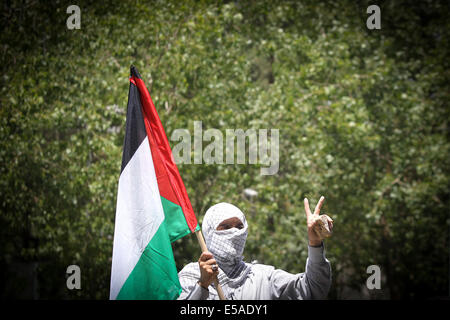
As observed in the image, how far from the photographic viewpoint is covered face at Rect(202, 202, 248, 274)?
245 cm

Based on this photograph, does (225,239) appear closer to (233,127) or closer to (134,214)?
(134,214)

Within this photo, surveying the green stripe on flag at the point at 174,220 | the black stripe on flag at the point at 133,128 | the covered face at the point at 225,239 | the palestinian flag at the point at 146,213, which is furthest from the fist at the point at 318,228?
the black stripe on flag at the point at 133,128

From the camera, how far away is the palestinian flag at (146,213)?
242 cm

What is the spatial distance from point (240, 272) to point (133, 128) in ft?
3.27

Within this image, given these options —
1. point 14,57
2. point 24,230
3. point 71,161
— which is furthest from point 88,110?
point 24,230

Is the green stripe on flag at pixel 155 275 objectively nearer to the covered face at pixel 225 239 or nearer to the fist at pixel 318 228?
the covered face at pixel 225 239

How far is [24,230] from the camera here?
6051 mm

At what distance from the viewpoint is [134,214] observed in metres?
2.51

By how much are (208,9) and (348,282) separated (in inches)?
165

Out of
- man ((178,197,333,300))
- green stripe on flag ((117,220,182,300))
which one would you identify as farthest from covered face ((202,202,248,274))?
green stripe on flag ((117,220,182,300))

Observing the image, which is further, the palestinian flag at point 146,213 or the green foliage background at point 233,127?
the green foliage background at point 233,127

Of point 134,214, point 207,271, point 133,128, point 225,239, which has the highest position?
point 133,128

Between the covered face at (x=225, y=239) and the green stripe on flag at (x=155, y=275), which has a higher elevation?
the covered face at (x=225, y=239)

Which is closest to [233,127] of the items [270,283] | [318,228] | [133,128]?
[133,128]
